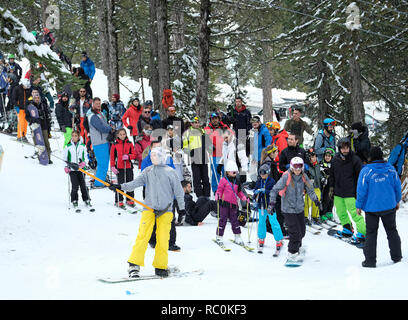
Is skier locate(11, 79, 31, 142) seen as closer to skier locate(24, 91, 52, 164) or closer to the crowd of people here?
the crowd of people

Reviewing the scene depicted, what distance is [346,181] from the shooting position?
8.76m

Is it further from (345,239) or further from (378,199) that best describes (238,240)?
(378,199)

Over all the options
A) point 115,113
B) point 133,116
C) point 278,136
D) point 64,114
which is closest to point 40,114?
point 64,114

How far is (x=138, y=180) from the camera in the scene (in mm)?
6887

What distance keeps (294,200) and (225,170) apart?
1.66 metres

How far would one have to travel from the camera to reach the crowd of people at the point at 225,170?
6.96m

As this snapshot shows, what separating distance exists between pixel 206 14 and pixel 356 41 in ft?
15.0

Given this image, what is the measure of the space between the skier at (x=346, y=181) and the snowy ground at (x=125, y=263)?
53 cm

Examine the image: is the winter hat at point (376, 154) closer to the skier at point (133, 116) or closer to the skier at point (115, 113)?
the skier at point (133, 116)

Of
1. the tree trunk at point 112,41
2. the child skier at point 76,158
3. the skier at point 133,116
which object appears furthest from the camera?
the tree trunk at point 112,41

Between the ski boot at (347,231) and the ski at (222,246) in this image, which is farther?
the ski boot at (347,231)

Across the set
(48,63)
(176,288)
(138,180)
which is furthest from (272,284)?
(48,63)

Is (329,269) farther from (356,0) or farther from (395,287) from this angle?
(356,0)

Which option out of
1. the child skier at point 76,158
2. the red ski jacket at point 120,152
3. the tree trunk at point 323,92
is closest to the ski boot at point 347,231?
the red ski jacket at point 120,152
